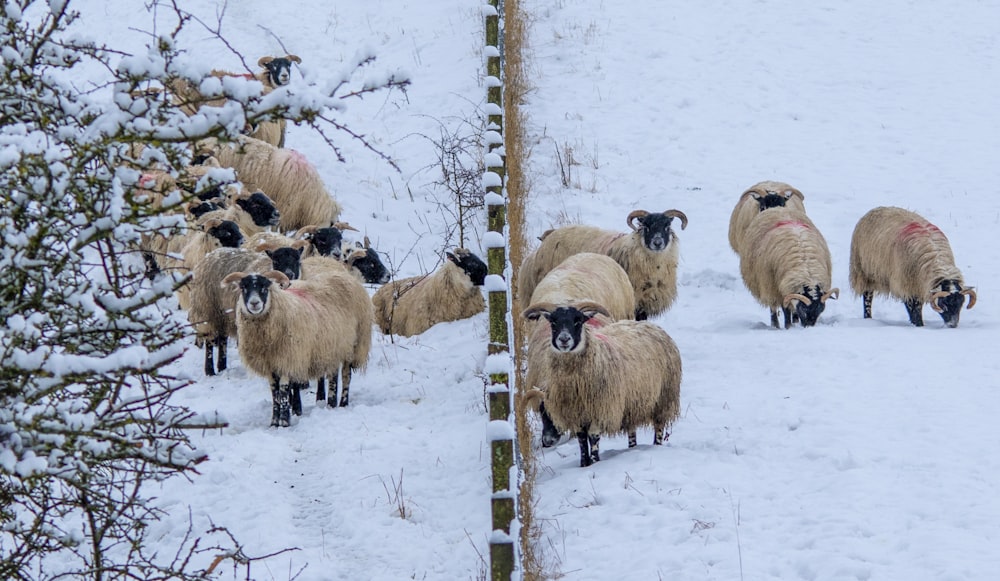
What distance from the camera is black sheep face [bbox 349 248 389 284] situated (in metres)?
12.0

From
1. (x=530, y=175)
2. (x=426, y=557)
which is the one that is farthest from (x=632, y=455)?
(x=530, y=175)

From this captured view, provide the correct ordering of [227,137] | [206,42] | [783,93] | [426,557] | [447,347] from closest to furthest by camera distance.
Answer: [227,137] < [426,557] < [447,347] < [783,93] < [206,42]

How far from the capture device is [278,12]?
800 inches

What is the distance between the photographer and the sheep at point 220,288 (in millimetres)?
9852

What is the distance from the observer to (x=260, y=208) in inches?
472

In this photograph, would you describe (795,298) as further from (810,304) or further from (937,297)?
(937,297)

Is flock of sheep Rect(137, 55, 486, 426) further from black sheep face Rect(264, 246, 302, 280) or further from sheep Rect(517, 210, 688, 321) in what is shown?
sheep Rect(517, 210, 688, 321)

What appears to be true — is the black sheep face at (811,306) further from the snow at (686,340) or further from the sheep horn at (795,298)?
the snow at (686,340)

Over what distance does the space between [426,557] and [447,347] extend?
14.1ft

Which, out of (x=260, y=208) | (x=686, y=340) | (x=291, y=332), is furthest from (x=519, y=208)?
(x=291, y=332)

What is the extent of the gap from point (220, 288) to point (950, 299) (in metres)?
7.36

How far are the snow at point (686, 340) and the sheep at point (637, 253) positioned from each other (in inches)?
16.7

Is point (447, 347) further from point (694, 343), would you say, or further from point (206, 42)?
point (206, 42)

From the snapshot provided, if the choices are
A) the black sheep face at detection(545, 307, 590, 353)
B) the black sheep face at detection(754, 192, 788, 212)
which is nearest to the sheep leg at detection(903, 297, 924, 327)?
the black sheep face at detection(754, 192, 788, 212)
